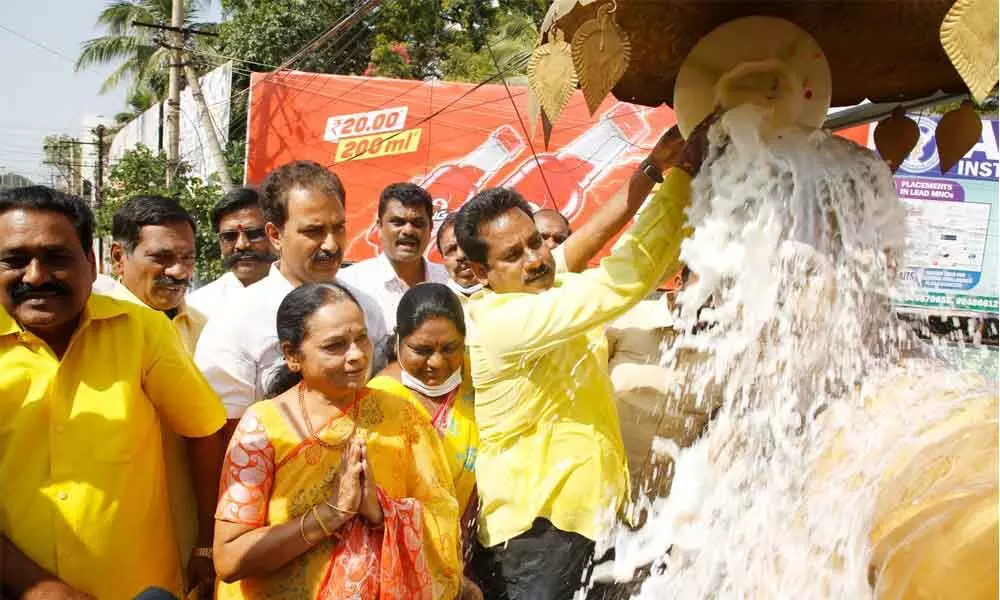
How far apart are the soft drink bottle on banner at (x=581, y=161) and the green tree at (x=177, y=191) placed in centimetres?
464

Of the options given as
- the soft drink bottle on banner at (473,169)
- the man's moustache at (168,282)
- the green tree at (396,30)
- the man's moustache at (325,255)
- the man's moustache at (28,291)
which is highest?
the green tree at (396,30)

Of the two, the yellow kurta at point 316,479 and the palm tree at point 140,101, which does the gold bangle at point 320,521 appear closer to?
the yellow kurta at point 316,479

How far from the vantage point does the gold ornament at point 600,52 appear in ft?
5.71

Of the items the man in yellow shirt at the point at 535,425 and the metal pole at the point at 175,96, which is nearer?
the man in yellow shirt at the point at 535,425

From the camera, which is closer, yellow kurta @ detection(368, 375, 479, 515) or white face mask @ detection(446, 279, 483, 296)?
yellow kurta @ detection(368, 375, 479, 515)

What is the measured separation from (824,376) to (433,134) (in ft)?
31.9

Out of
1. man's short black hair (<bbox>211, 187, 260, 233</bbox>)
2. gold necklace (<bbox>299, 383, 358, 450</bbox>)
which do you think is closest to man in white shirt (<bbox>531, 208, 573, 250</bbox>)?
man's short black hair (<bbox>211, 187, 260, 233</bbox>)

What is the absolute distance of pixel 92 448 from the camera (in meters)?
2.04

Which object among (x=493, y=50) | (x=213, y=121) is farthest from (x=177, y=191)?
(x=493, y=50)

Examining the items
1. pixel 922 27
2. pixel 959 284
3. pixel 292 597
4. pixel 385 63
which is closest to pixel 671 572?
pixel 292 597

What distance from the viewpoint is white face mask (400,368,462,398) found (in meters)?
2.65

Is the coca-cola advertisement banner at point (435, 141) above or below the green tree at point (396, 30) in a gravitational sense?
below

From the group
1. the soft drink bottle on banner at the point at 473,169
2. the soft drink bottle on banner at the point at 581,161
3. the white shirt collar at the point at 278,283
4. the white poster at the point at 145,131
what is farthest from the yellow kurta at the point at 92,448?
the white poster at the point at 145,131

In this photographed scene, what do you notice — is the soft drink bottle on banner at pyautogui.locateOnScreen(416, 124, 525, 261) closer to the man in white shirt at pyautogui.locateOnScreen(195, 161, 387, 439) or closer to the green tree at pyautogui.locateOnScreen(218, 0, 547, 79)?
the green tree at pyautogui.locateOnScreen(218, 0, 547, 79)
